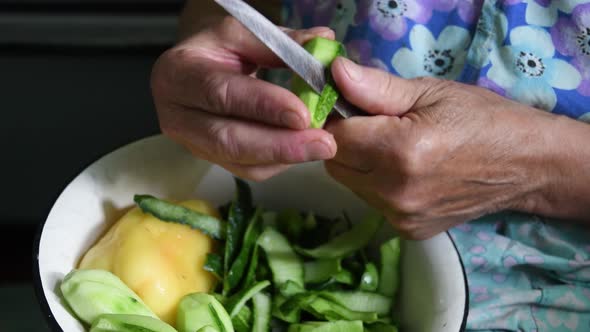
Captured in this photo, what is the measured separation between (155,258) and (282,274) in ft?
0.42

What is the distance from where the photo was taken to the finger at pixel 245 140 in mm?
592

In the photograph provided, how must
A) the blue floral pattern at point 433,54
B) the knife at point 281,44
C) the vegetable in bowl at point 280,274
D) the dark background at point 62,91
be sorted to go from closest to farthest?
1. the knife at point 281,44
2. the vegetable in bowl at point 280,274
3. the blue floral pattern at point 433,54
4. the dark background at point 62,91

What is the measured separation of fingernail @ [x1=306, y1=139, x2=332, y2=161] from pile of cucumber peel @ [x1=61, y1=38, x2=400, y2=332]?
0.09 ft

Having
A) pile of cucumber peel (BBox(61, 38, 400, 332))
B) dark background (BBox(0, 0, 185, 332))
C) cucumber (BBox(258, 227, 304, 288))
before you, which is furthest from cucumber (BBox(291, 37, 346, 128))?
dark background (BBox(0, 0, 185, 332))

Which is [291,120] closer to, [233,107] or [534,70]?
[233,107]

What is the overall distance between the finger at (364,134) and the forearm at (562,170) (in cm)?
17

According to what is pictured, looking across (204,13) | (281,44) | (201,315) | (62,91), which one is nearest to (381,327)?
(201,315)

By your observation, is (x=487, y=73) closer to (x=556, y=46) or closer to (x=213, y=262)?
(x=556, y=46)

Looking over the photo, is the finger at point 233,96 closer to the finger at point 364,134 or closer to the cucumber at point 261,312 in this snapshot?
the finger at point 364,134

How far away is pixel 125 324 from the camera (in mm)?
572

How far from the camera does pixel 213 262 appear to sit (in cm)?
71

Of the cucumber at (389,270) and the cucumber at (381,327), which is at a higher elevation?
the cucumber at (389,270)

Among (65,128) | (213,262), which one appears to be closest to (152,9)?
(65,128)

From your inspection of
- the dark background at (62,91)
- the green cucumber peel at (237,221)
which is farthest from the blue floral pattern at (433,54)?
the dark background at (62,91)
